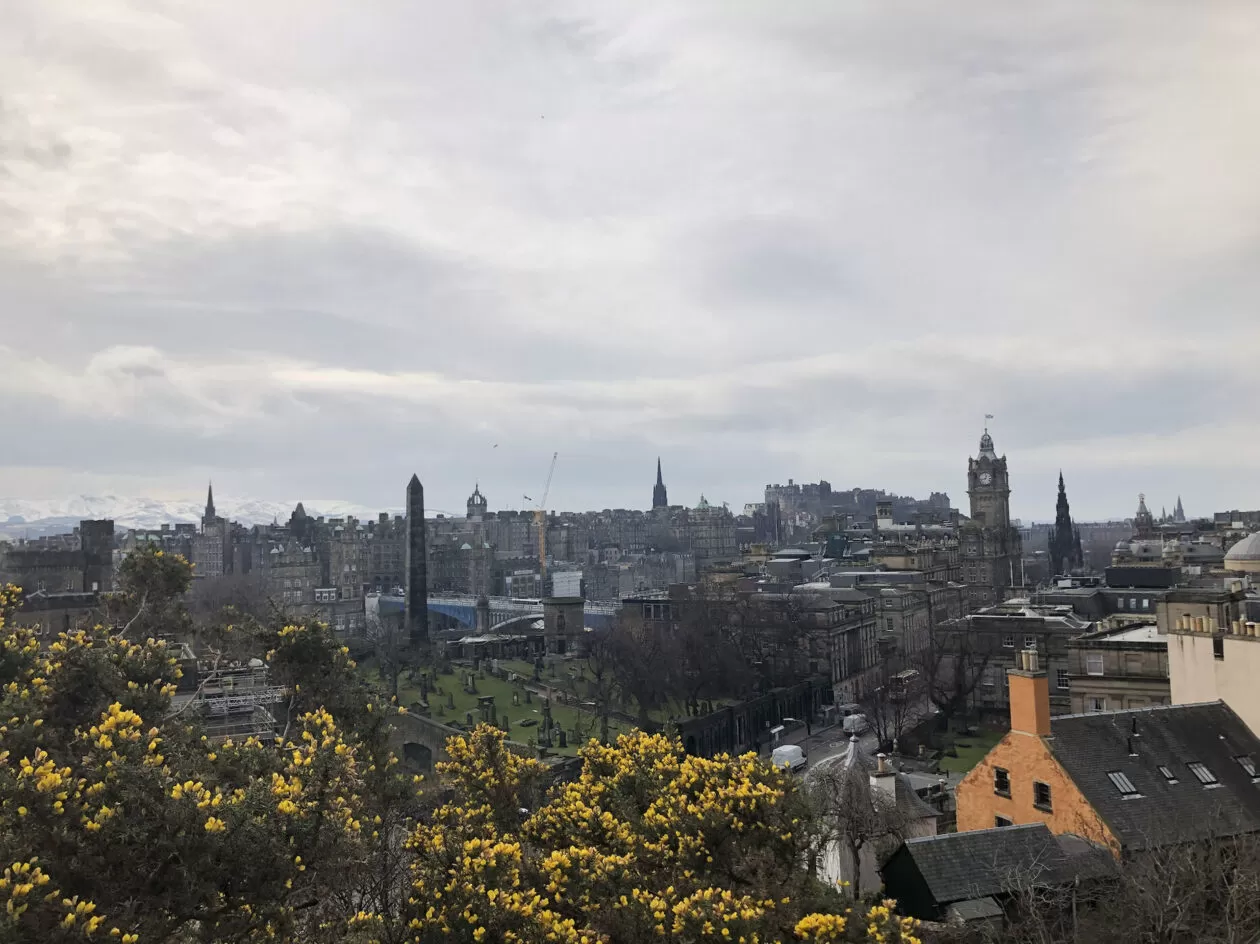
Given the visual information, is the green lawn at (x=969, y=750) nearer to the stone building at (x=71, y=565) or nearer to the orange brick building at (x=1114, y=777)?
the orange brick building at (x=1114, y=777)

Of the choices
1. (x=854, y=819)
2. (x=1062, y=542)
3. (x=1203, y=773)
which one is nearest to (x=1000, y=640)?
(x=1203, y=773)

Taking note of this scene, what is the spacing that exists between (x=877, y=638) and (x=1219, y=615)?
52.5 metres

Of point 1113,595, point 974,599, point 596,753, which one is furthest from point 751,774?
point 974,599

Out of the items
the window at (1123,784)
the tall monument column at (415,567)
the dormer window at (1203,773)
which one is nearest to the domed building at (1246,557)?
the dormer window at (1203,773)

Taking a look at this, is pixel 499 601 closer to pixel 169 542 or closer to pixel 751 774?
pixel 169 542

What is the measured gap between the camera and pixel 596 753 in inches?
838

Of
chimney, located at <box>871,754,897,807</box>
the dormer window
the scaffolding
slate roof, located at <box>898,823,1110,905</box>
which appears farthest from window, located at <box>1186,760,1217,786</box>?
the scaffolding

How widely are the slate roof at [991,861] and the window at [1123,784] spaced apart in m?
4.36

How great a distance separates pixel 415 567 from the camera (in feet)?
299

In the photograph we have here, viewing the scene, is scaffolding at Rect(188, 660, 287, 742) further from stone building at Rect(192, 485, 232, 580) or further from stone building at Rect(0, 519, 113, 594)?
stone building at Rect(192, 485, 232, 580)

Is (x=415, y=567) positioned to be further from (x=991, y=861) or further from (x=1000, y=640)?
(x=991, y=861)

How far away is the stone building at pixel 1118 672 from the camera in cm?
4434

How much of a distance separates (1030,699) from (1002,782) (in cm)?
287

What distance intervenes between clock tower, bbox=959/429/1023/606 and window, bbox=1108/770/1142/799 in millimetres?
98007
